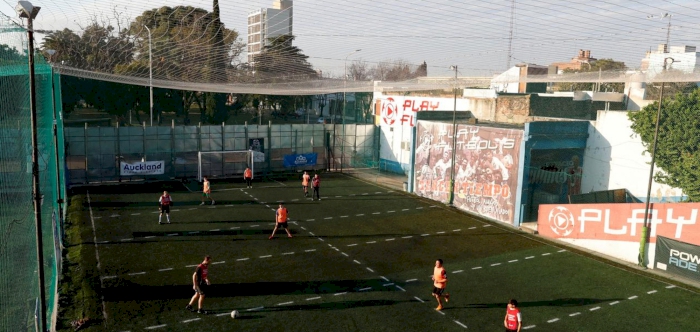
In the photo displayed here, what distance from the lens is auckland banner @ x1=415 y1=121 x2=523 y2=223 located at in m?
28.3

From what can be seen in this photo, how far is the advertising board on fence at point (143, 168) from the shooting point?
3691cm

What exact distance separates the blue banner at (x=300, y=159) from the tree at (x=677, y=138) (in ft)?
81.2

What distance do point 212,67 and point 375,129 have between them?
66.8 feet

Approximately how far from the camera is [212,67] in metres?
30.5

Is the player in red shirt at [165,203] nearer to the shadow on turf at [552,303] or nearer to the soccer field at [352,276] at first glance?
the soccer field at [352,276]

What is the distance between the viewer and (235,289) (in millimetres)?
17641

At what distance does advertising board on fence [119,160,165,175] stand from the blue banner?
9.92 m

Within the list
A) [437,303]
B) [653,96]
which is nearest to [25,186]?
[437,303]

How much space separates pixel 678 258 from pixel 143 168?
32937 mm

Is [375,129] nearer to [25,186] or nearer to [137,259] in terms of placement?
[137,259]

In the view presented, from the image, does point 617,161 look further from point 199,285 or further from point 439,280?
point 199,285

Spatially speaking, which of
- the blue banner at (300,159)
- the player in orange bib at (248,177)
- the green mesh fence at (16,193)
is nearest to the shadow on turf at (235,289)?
the green mesh fence at (16,193)

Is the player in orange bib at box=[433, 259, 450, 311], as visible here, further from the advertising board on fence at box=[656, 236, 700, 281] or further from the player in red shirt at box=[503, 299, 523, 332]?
the advertising board on fence at box=[656, 236, 700, 281]

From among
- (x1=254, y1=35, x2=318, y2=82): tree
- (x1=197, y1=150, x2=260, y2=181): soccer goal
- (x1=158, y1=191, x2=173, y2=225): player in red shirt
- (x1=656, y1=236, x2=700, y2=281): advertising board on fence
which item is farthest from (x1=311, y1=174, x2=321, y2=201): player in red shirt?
(x1=656, y1=236, x2=700, y2=281): advertising board on fence
